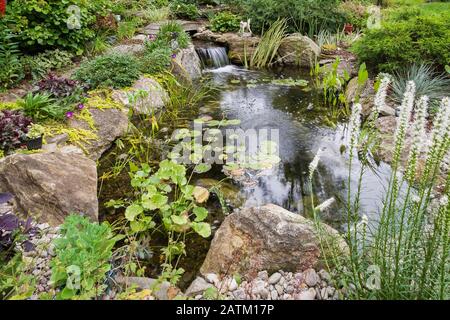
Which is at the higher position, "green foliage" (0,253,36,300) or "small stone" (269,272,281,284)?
"green foliage" (0,253,36,300)

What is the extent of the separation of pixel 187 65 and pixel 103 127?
3.21 m

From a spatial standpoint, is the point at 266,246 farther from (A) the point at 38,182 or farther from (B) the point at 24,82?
(B) the point at 24,82

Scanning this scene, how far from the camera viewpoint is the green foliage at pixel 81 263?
168 centimetres

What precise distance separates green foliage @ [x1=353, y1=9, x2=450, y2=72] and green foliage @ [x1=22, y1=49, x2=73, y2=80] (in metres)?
5.16

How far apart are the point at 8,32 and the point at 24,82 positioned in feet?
2.62

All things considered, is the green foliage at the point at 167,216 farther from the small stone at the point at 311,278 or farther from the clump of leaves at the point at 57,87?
the clump of leaves at the point at 57,87

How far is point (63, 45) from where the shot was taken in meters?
5.66

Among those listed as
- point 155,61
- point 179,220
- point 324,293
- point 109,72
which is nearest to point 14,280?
point 179,220

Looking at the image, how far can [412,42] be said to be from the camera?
17.8 feet

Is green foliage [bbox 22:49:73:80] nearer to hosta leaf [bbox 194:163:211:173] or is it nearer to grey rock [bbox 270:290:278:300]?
hosta leaf [bbox 194:163:211:173]

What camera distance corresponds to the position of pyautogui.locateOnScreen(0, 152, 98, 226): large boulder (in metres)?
2.63

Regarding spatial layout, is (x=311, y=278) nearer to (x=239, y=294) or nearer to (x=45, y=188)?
(x=239, y=294)

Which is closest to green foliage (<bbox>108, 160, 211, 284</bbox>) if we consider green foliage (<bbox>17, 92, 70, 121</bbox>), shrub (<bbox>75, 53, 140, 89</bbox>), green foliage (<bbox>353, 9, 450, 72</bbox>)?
green foliage (<bbox>17, 92, 70, 121</bbox>)

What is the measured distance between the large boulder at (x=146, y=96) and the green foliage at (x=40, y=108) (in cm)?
94
